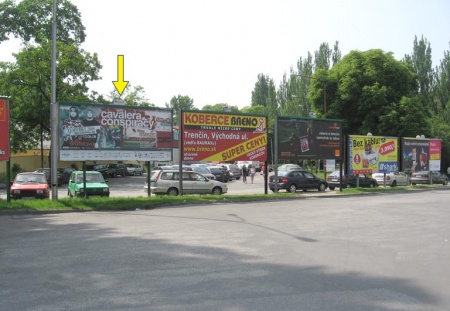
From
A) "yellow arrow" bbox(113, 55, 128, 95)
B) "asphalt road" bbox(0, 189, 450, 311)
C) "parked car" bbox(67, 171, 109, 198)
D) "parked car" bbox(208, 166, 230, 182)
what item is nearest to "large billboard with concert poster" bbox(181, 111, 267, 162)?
"yellow arrow" bbox(113, 55, 128, 95)

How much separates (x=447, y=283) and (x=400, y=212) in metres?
9.35

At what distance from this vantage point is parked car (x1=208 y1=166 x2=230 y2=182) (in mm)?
40469

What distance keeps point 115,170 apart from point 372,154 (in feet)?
103

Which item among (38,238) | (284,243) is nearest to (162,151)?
(38,238)

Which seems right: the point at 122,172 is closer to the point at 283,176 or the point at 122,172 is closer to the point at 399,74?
the point at 283,176

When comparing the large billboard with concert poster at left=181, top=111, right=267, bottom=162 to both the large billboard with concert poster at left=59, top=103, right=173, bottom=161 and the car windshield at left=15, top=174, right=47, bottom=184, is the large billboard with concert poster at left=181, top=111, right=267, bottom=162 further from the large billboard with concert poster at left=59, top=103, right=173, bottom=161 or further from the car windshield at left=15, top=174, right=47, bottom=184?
the car windshield at left=15, top=174, right=47, bottom=184

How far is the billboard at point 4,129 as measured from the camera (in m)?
16.4

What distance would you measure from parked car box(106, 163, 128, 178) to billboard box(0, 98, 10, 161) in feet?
109

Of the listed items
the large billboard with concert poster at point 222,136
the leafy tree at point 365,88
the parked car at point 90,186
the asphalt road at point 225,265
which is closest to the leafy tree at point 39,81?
the parked car at point 90,186

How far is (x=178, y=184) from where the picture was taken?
71.8 ft

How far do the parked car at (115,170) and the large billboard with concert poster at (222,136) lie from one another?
31.2 meters

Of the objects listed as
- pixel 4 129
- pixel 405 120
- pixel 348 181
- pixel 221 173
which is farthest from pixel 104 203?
pixel 405 120

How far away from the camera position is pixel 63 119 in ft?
55.9

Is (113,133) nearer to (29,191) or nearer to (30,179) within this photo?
(29,191)
